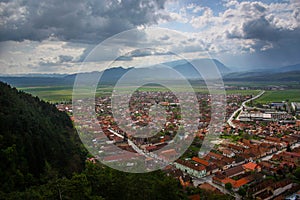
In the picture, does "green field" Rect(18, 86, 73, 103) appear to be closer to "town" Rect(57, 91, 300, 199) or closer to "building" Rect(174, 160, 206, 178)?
"town" Rect(57, 91, 300, 199)

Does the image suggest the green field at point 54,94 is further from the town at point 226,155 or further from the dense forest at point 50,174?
the dense forest at point 50,174

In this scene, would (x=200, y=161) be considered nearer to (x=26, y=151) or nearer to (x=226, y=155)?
(x=226, y=155)

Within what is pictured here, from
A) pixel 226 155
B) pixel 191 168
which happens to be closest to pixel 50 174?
pixel 191 168

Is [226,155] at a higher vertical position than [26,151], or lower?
lower

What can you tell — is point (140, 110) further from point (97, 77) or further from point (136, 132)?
point (97, 77)

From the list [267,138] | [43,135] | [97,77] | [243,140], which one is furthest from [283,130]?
[97,77]

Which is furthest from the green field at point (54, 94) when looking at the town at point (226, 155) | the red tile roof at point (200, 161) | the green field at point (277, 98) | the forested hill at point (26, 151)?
the green field at point (277, 98)

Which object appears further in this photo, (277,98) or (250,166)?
(277,98)

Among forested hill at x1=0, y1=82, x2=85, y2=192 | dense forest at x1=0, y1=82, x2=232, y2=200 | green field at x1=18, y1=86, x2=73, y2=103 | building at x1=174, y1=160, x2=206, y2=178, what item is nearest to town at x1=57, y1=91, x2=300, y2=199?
building at x1=174, y1=160, x2=206, y2=178
